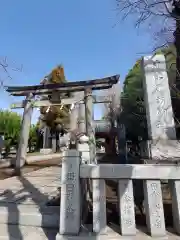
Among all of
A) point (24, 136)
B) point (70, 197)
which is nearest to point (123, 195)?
point (70, 197)

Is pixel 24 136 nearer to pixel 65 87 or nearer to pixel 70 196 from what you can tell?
pixel 65 87

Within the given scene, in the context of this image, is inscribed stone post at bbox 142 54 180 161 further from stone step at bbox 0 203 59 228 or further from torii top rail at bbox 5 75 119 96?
torii top rail at bbox 5 75 119 96

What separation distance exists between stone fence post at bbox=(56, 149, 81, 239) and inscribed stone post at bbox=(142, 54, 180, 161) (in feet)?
6.15

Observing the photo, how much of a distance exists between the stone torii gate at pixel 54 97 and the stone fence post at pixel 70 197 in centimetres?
584

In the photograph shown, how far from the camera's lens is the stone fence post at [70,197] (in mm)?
2641

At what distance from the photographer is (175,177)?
2.69m

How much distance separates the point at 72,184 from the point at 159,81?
325 cm

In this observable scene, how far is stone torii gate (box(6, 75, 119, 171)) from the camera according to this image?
358 inches

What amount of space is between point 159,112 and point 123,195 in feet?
7.75

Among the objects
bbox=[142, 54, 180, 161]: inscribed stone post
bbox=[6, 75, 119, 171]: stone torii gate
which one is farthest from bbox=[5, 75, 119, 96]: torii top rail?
bbox=[142, 54, 180, 161]: inscribed stone post

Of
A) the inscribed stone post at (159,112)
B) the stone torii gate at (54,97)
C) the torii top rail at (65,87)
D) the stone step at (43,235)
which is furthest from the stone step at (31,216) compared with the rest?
the torii top rail at (65,87)

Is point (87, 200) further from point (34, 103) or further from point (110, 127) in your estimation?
point (110, 127)

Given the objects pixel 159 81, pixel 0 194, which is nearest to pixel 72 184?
pixel 0 194

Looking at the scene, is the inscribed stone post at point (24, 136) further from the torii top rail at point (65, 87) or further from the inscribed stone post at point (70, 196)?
the inscribed stone post at point (70, 196)
